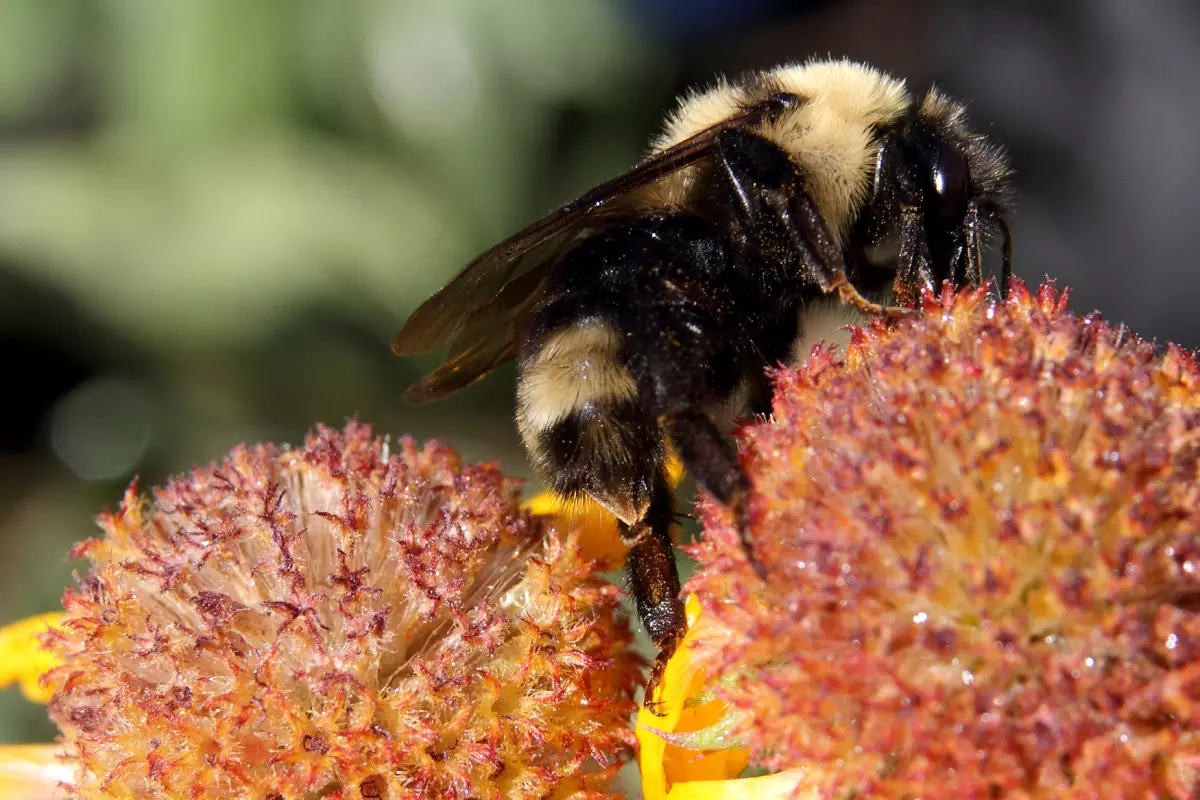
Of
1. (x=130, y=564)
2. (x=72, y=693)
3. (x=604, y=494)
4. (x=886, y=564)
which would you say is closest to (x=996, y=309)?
(x=886, y=564)

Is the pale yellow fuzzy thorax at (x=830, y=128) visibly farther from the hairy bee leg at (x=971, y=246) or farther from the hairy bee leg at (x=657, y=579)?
the hairy bee leg at (x=657, y=579)

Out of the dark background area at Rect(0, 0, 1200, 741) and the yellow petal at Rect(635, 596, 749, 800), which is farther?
the dark background area at Rect(0, 0, 1200, 741)

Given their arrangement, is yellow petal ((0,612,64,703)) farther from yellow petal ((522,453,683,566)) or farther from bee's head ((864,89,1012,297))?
bee's head ((864,89,1012,297))

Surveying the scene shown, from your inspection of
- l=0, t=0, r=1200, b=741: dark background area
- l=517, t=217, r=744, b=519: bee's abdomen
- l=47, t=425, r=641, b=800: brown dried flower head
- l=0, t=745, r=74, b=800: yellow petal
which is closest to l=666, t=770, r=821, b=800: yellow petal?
l=47, t=425, r=641, b=800: brown dried flower head

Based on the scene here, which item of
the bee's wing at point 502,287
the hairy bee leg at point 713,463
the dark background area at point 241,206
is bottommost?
the hairy bee leg at point 713,463

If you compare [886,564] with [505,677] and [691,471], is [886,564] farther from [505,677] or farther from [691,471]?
[505,677]

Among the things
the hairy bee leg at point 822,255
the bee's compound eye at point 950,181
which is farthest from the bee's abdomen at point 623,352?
the bee's compound eye at point 950,181
